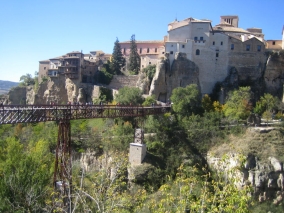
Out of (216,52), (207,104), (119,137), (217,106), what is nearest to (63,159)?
(119,137)

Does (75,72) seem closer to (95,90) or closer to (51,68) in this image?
(95,90)

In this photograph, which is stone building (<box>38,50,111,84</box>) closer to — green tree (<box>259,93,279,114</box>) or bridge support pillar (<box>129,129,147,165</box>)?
bridge support pillar (<box>129,129,147,165</box>)

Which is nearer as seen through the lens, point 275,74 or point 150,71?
point 150,71

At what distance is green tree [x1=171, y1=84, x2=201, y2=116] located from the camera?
3494 centimetres

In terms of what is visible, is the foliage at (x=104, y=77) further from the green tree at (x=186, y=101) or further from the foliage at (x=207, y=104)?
the foliage at (x=207, y=104)

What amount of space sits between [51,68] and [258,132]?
33.0 metres

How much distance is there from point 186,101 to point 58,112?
16.0 m

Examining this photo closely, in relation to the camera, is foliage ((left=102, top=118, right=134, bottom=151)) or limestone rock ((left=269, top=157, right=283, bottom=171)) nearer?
limestone rock ((left=269, top=157, right=283, bottom=171))

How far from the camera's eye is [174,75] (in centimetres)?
4056

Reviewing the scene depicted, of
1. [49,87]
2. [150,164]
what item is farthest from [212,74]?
[49,87]

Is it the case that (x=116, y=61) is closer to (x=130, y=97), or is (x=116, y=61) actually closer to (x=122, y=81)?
(x=122, y=81)

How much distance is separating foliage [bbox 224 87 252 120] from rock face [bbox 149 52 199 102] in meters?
5.75

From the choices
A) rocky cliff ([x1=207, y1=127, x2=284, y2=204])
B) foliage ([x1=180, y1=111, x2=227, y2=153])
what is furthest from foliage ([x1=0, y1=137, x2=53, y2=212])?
foliage ([x1=180, y1=111, x2=227, y2=153])

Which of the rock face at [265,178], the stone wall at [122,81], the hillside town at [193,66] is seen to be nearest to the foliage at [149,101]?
the hillside town at [193,66]
